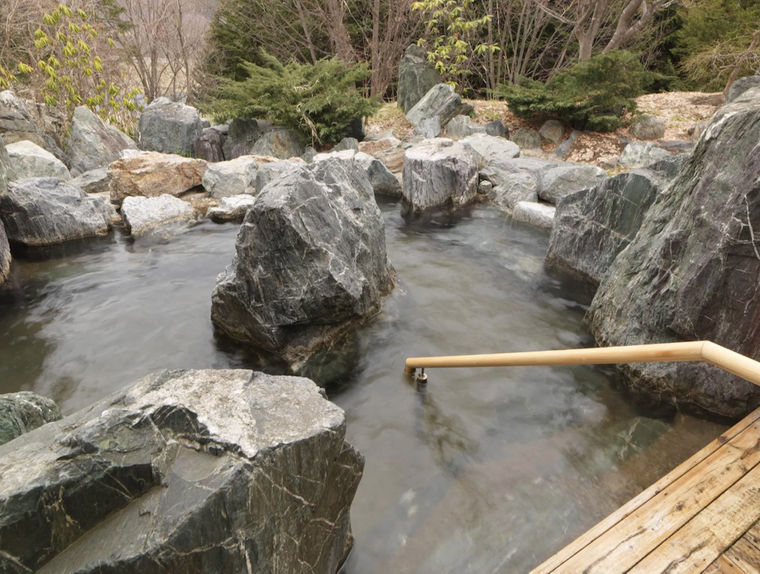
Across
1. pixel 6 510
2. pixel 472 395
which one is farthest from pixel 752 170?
pixel 6 510

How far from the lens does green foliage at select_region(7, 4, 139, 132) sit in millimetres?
9234

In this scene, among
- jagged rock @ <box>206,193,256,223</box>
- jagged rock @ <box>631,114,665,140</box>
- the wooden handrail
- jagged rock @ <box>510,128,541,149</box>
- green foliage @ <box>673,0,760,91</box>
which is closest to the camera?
the wooden handrail

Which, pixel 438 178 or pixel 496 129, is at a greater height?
pixel 496 129

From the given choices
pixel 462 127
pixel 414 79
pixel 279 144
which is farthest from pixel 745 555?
pixel 414 79

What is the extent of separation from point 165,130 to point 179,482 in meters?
10.4

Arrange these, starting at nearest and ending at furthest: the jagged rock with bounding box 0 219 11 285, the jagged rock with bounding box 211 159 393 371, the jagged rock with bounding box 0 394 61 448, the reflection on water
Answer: the jagged rock with bounding box 0 394 61 448
the reflection on water
the jagged rock with bounding box 211 159 393 371
the jagged rock with bounding box 0 219 11 285

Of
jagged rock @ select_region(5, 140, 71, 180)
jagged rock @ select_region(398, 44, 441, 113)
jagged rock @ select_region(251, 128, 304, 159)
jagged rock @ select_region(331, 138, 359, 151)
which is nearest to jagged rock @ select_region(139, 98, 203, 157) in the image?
jagged rock @ select_region(251, 128, 304, 159)

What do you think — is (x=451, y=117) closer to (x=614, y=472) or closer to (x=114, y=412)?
(x=614, y=472)

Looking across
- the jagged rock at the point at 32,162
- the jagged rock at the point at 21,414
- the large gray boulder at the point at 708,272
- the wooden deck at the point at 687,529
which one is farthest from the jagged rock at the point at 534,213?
the jagged rock at the point at 32,162

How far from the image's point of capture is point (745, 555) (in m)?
1.82

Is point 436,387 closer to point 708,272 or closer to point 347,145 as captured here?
point 708,272

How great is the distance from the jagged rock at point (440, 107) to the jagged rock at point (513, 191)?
3.79 metres

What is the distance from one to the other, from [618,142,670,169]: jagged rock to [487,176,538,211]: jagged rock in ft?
5.98

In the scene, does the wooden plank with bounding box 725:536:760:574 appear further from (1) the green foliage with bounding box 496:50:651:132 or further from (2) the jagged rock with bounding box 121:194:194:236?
(1) the green foliage with bounding box 496:50:651:132
